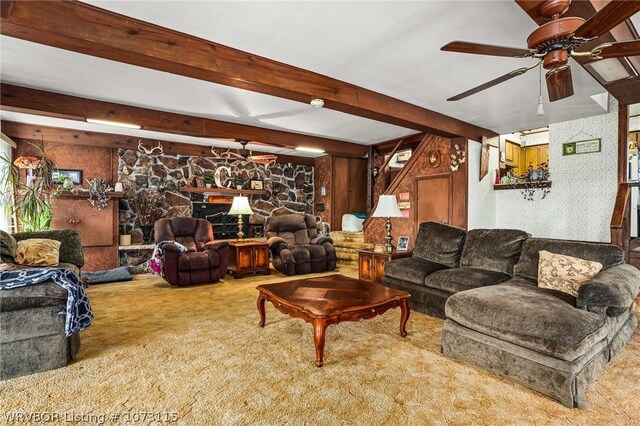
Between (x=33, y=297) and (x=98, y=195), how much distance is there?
3845 millimetres

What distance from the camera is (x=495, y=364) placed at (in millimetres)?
2045

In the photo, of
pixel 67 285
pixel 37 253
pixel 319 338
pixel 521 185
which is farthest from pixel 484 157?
pixel 37 253

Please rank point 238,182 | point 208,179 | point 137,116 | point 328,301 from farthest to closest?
point 238,182
point 208,179
point 137,116
point 328,301

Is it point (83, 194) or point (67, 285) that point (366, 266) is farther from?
point (83, 194)

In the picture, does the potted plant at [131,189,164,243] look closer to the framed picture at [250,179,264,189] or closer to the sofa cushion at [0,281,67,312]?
the framed picture at [250,179,264,189]

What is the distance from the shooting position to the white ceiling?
2.16 metres

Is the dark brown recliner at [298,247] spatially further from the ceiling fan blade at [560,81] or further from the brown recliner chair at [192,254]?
the ceiling fan blade at [560,81]

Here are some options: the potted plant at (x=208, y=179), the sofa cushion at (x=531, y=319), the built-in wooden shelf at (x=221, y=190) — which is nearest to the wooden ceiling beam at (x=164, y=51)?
the sofa cushion at (x=531, y=319)

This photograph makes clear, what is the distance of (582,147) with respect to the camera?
182 inches

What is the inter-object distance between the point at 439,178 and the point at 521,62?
2698mm

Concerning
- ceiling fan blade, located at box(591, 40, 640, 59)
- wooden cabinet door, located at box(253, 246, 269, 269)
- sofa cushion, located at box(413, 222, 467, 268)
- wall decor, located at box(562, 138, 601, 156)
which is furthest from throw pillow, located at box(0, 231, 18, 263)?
wall decor, located at box(562, 138, 601, 156)

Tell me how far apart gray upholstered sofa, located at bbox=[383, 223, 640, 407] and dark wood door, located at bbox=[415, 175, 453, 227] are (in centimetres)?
226

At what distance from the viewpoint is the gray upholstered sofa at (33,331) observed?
201 centimetres

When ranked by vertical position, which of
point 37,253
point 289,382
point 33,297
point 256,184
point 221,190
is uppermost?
point 256,184
